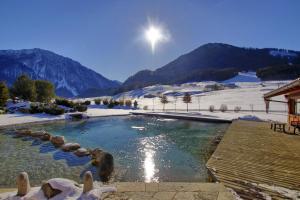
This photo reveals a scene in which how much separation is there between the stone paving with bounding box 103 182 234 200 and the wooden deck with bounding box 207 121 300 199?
1.66 ft

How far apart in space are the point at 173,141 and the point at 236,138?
4456 millimetres

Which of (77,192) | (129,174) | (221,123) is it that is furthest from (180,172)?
(221,123)

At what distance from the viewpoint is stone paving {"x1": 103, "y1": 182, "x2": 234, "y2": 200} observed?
5.09 metres

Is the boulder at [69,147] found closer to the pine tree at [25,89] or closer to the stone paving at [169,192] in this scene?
the stone paving at [169,192]

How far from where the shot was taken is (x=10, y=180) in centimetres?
908

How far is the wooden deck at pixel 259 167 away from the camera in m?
5.64

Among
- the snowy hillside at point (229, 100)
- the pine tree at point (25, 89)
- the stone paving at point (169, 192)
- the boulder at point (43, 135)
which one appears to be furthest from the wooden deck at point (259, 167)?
the pine tree at point (25, 89)

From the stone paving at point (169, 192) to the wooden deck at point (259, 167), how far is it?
19.9 inches

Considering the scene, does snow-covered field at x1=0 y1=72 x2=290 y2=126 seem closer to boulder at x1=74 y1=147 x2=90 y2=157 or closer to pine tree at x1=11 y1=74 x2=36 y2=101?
pine tree at x1=11 y1=74 x2=36 y2=101

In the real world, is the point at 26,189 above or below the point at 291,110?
below

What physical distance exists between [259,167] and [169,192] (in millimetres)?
3392

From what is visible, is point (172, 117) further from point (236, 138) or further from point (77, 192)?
point (77, 192)

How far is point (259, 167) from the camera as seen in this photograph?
741cm

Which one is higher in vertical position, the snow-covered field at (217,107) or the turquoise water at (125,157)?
the snow-covered field at (217,107)
